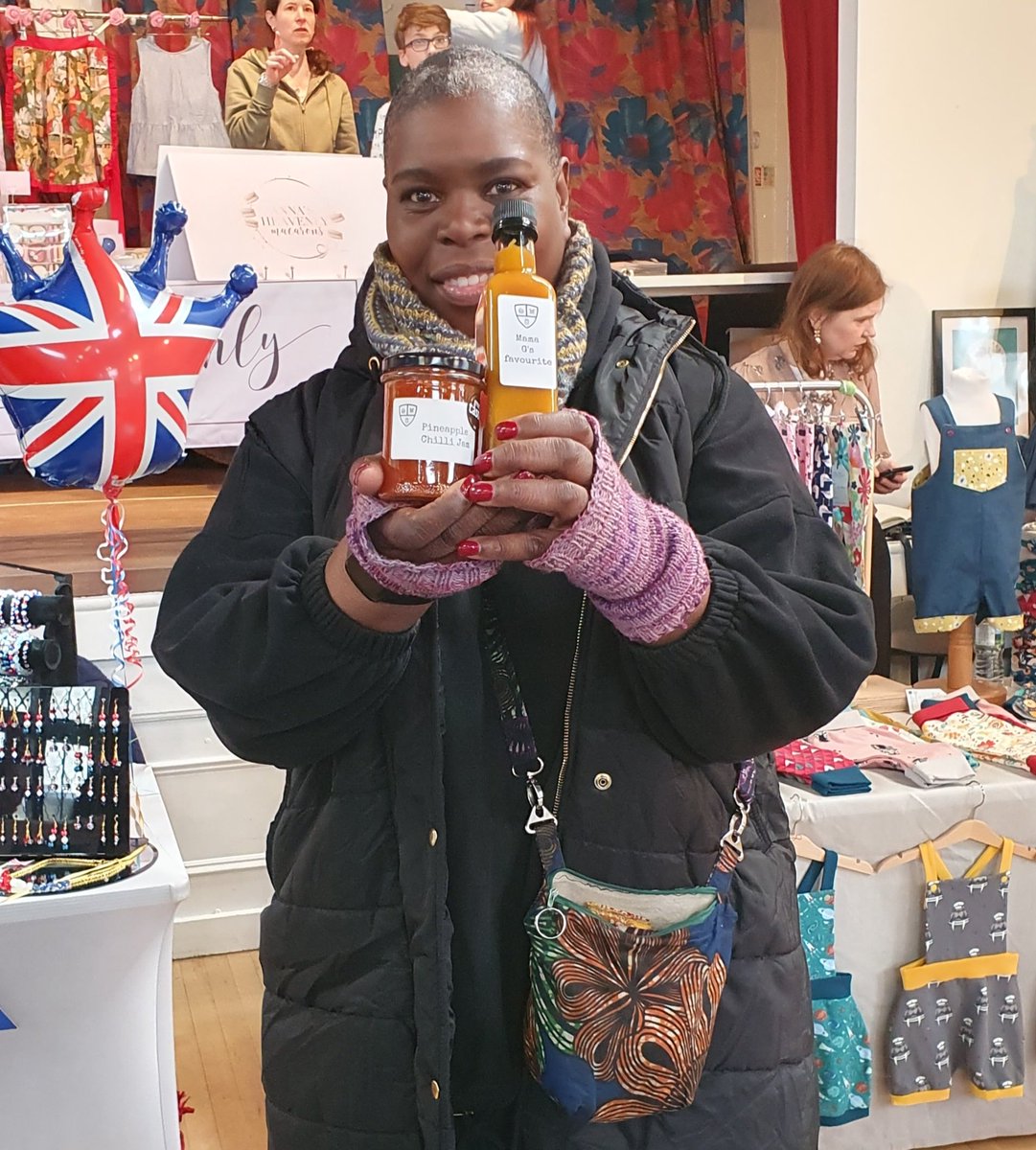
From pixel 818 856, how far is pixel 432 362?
1.60 meters

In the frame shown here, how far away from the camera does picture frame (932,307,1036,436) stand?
4.43 m

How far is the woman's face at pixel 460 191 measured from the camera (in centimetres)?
93

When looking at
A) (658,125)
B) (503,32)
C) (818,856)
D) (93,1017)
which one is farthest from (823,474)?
(658,125)

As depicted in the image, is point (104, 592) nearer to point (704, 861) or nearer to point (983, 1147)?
point (983, 1147)

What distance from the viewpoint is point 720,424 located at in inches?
38.5

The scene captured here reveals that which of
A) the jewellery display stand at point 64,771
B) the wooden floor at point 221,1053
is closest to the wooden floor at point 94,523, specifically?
the wooden floor at point 221,1053

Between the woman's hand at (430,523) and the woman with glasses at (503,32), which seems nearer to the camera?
the woman's hand at (430,523)

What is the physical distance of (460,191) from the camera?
937 millimetres

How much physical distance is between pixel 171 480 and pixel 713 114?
12.1ft

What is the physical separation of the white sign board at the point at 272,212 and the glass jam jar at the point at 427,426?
2943 millimetres

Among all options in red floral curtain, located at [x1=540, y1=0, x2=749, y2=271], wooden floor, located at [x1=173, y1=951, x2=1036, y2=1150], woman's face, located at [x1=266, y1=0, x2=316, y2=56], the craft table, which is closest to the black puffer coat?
the craft table

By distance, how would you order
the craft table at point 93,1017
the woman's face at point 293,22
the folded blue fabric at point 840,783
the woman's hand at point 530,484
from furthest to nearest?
the woman's face at point 293,22
the folded blue fabric at point 840,783
the craft table at point 93,1017
the woman's hand at point 530,484

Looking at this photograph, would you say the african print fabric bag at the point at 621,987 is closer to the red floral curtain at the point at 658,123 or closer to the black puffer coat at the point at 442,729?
the black puffer coat at the point at 442,729

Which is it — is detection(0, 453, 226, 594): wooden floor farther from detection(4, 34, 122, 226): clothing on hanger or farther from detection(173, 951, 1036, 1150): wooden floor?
detection(4, 34, 122, 226): clothing on hanger
